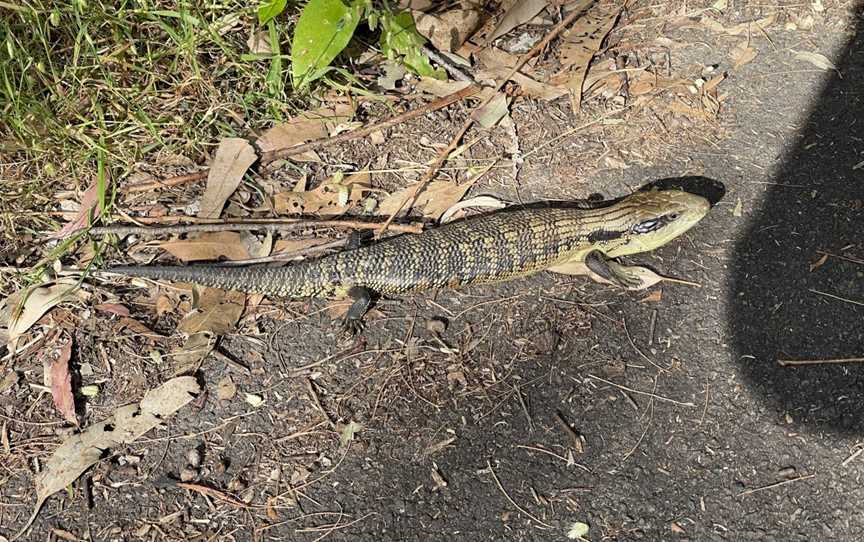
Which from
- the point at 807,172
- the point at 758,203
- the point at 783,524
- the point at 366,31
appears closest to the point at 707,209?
the point at 758,203

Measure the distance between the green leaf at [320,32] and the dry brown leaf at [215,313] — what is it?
1624 mm

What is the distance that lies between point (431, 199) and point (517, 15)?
1.92 m

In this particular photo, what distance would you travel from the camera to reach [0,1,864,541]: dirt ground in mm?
3625

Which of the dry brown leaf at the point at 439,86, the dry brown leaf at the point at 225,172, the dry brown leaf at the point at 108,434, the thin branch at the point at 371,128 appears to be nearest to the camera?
the dry brown leaf at the point at 108,434

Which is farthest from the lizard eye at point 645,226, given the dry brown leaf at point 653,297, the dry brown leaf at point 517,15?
the dry brown leaf at point 517,15

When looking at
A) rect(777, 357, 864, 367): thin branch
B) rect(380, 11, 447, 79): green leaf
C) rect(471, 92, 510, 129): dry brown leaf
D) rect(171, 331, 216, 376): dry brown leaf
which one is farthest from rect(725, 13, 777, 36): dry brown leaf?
rect(171, 331, 216, 376): dry brown leaf

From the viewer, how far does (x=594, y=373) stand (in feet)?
13.3

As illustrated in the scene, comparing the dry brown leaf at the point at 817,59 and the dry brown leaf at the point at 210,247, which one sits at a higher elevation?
the dry brown leaf at the point at 817,59

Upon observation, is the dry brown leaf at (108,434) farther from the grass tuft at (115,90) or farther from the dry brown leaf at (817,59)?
the dry brown leaf at (817,59)

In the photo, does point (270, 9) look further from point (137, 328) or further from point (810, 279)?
point (810, 279)

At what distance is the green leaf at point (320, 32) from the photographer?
4719 mm

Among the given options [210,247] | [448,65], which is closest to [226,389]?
[210,247]

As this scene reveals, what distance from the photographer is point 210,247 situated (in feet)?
15.3

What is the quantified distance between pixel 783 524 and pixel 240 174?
157 inches
